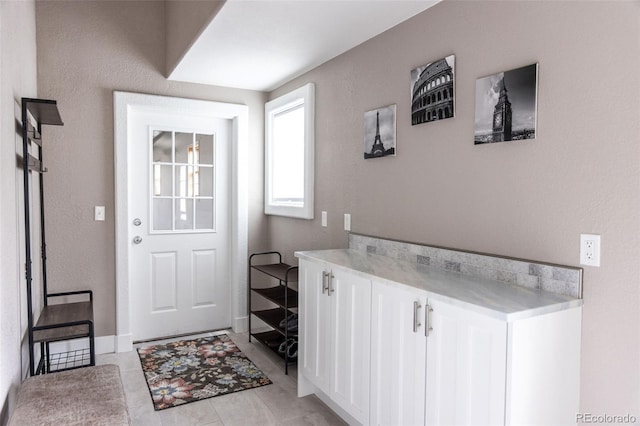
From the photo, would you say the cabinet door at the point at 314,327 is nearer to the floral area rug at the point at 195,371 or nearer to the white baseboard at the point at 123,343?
the floral area rug at the point at 195,371

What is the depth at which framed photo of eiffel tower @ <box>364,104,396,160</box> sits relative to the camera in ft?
8.52

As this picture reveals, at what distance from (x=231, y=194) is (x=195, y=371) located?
1700 mm

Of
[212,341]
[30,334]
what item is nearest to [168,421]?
[30,334]

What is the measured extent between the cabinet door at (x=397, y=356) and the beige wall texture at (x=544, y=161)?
501 mm

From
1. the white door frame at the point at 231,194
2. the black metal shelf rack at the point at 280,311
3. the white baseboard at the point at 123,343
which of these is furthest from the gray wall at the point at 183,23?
the white baseboard at the point at 123,343

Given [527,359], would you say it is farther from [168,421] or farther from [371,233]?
[168,421]

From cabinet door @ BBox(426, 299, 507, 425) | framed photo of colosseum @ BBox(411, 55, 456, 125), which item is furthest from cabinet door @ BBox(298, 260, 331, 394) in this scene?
framed photo of colosseum @ BBox(411, 55, 456, 125)

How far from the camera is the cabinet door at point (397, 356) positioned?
70.4 inches

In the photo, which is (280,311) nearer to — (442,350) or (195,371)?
(195,371)

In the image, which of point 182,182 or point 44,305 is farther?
point 182,182

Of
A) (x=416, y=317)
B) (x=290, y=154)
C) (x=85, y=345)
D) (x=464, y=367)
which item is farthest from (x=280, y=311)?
(x=464, y=367)

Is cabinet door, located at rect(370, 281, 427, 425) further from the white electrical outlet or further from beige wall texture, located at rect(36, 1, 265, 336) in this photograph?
beige wall texture, located at rect(36, 1, 265, 336)

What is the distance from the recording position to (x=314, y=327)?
2596 millimetres

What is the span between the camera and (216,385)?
2.99 metres
